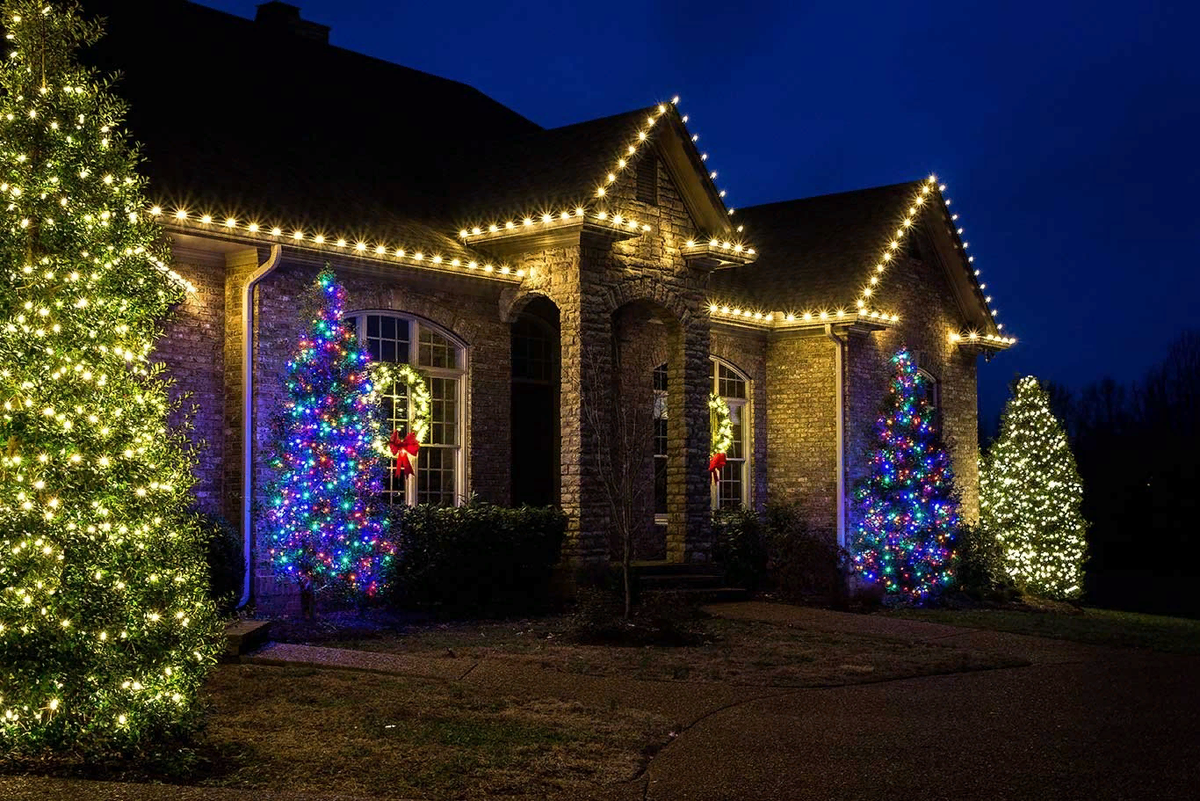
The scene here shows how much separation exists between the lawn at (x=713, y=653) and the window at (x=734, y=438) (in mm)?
6224

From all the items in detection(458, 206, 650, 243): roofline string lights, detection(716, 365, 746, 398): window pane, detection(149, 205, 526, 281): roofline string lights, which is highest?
detection(458, 206, 650, 243): roofline string lights

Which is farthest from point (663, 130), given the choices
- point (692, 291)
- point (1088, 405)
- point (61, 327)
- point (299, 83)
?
point (1088, 405)

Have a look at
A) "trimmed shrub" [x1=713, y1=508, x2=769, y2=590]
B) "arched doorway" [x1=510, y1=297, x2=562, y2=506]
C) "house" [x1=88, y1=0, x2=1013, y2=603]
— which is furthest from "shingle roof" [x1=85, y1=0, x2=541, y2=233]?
"trimmed shrub" [x1=713, y1=508, x2=769, y2=590]

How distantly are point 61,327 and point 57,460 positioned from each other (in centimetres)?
78

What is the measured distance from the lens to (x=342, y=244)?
51.2ft

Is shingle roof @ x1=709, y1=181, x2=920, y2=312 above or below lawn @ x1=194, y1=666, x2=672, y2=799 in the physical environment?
above

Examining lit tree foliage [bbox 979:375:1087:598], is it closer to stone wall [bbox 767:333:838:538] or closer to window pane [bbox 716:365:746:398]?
stone wall [bbox 767:333:838:538]

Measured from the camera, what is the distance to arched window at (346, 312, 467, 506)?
16.8m

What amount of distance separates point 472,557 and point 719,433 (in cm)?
630

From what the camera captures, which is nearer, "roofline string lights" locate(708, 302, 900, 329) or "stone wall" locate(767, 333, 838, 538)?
"roofline string lights" locate(708, 302, 900, 329)

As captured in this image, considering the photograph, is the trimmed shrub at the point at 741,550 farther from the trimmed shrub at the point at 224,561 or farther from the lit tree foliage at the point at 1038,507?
the trimmed shrub at the point at 224,561

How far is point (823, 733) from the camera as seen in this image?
881cm

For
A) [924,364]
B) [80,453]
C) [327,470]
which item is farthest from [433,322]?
[924,364]

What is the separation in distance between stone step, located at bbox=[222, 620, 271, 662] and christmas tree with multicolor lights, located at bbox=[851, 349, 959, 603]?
35.9 ft
